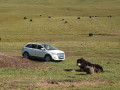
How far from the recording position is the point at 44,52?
91.7ft

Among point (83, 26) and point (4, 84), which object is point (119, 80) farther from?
point (83, 26)

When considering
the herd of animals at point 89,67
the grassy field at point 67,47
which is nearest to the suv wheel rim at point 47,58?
the grassy field at point 67,47

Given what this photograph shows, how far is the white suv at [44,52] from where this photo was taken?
90.6 feet

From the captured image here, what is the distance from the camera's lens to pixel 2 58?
2247cm

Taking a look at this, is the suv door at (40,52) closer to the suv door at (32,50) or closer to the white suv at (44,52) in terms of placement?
the white suv at (44,52)

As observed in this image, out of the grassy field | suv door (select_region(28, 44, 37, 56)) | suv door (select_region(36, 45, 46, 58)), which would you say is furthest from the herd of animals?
suv door (select_region(28, 44, 37, 56))

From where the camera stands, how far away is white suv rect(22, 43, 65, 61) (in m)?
27.6

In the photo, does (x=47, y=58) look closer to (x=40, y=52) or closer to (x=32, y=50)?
(x=40, y=52)

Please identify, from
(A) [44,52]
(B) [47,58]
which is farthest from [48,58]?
(A) [44,52]

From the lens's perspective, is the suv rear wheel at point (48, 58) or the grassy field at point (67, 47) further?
the suv rear wheel at point (48, 58)

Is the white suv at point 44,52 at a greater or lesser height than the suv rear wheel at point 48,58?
greater

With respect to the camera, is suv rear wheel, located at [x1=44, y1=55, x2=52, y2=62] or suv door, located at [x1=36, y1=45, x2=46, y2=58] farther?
suv door, located at [x1=36, y1=45, x2=46, y2=58]

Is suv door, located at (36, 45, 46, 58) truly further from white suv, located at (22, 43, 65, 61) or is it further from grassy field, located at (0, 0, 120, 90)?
grassy field, located at (0, 0, 120, 90)

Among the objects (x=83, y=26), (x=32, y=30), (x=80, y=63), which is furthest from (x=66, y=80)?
(x=83, y=26)
